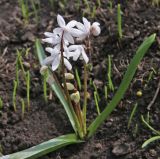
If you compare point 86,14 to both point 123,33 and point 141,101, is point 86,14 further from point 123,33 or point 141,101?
point 141,101

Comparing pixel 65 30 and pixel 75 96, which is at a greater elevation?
pixel 65 30

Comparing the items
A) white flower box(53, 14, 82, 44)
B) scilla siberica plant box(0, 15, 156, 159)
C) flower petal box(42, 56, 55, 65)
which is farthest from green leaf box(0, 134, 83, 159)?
white flower box(53, 14, 82, 44)

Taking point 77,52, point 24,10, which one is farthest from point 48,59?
point 24,10

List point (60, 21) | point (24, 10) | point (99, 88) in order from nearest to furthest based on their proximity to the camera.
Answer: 1. point (60, 21)
2. point (99, 88)
3. point (24, 10)

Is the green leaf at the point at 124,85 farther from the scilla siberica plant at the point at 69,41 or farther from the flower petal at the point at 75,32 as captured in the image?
the flower petal at the point at 75,32

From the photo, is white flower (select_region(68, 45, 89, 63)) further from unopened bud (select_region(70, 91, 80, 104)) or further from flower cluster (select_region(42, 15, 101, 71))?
unopened bud (select_region(70, 91, 80, 104))

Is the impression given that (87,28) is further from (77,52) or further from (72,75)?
(72,75)
